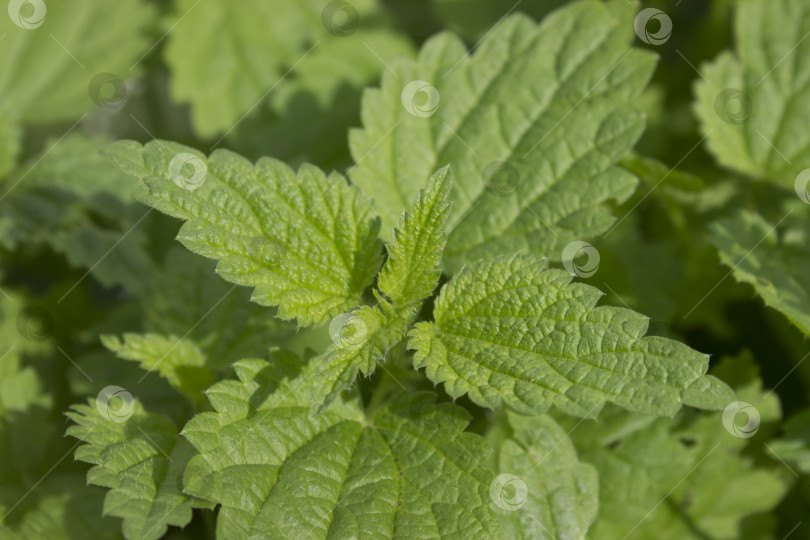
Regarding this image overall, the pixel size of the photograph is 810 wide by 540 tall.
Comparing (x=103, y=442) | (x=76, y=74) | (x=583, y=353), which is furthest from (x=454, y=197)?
(x=76, y=74)

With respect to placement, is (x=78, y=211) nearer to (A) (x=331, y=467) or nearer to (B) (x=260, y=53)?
(B) (x=260, y=53)

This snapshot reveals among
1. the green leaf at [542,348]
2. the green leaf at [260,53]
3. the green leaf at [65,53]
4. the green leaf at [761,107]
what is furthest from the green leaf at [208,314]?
the green leaf at [761,107]

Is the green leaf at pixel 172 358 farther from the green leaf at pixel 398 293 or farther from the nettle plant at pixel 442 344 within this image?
the green leaf at pixel 398 293

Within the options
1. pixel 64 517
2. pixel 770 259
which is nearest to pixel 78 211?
pixel 64 517

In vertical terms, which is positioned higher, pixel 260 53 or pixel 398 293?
pixel 260 53

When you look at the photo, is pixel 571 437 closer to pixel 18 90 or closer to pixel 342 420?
pixel 342 420

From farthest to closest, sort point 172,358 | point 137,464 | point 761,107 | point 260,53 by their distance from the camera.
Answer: point 260,53
point 761,107
point 172,358
point 137,464
